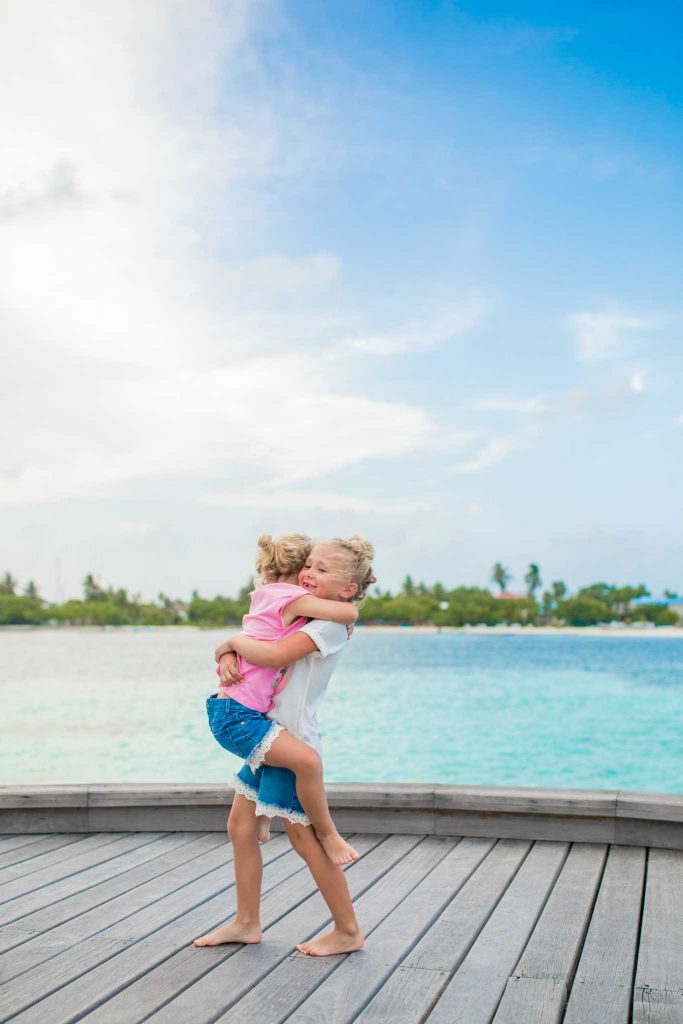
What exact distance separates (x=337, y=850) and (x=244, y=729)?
0.40 meters

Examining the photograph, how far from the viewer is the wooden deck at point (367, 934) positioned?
246 cm

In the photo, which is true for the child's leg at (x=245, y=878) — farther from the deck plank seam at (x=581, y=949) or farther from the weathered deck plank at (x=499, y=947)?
the deck plank seam at (x=581, y=949)

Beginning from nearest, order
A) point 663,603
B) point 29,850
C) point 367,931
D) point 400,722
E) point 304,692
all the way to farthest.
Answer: point 304,692, point 367,931, point 29,850, point 400,722, point 663,603

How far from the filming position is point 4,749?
26.5 m

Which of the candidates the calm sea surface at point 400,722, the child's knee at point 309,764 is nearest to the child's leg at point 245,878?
the child's knee at point 309,764

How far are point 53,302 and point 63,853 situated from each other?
35.6 metres

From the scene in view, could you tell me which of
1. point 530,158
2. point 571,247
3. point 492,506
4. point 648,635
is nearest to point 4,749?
point 530,158

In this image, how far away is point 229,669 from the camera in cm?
284

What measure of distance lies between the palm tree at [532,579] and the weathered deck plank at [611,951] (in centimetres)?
9265

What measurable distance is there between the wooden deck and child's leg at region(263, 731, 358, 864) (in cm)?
28

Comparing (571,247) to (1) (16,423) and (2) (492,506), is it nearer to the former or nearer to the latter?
(2) (492,506)

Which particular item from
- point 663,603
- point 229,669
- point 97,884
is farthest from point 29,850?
point 663,603

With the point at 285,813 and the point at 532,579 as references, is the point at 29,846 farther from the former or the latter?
the point at 532,579

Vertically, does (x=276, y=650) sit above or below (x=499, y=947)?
above
